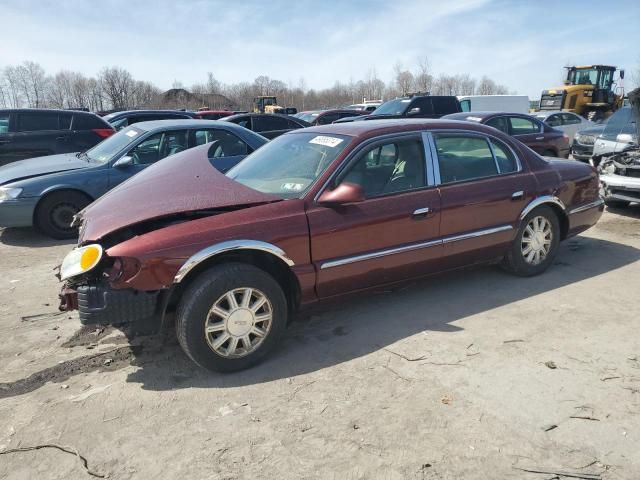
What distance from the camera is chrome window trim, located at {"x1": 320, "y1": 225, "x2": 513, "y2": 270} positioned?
3.62 meters

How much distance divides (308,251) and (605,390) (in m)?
2.10

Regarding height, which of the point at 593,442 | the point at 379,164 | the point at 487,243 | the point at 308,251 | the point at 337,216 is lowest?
the point at 593,442

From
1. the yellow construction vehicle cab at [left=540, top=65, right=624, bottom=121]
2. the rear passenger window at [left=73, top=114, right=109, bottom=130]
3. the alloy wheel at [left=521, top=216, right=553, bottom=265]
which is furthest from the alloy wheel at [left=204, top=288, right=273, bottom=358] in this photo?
the yellow construction vehicle cab at [left=540, top=65, right=624, bottom=121]

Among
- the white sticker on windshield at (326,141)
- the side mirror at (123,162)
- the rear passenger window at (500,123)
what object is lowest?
the side mirror at (123,162)

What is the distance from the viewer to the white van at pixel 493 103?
21.4 meters

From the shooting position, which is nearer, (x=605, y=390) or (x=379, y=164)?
(x=605, y=390)

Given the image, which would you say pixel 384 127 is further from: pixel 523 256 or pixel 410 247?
pixel 523 256

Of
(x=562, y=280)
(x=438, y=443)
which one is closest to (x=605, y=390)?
(x=438, y=443)

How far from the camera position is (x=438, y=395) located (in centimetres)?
299

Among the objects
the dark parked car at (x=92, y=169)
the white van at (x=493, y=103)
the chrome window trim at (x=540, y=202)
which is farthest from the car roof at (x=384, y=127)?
the white van at (x=493, y=103)

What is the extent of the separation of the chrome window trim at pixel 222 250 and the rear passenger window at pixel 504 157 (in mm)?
2428

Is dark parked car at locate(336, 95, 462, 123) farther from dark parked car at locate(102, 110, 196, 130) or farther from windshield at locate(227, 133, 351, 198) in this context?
windshield at locate(227, 133, 351, 198)

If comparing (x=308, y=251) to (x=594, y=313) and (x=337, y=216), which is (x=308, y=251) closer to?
(x=337, y=216)

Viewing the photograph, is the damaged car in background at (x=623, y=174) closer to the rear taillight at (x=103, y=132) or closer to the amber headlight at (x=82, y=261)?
the amber headlight at (x=82, y=261)
